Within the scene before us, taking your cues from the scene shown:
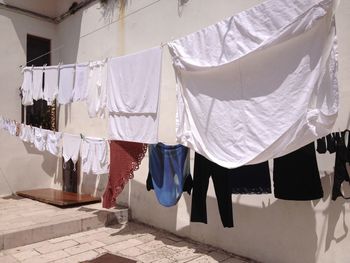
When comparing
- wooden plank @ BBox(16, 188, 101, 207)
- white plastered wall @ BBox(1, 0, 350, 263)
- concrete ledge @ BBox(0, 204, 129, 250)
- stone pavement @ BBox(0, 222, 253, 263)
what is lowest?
stone pavement @ BBox(0, 222, 253, 263)

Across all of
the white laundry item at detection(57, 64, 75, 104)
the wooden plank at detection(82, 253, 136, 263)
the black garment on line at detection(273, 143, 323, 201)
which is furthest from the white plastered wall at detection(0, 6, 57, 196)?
the black garment on line at detection(273, 143, 323, 201)

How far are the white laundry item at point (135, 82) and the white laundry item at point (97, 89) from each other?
0.15m

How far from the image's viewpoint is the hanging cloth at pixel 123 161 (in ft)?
15.7

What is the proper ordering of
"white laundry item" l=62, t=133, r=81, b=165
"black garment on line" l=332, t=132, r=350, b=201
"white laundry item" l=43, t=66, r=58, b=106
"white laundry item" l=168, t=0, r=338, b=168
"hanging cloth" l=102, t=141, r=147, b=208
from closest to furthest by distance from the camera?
"white laundry item" l=168, t=0, r=338, b=168
"black garment on line" l=332, t=132, r=350, b=201
"hanging cloth" l=102, t=141, r=147, b=208
"white laundry item" l=43, t=66, r=58, b=106
"white laundry item" l=62, t=133, r=81, b=165

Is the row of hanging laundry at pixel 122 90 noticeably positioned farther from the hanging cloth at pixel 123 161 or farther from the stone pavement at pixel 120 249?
the stone pavement at pixel 120 249

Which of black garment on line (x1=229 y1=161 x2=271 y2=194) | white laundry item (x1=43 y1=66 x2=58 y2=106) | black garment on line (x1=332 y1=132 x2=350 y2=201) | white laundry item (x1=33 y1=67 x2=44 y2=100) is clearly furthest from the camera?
white laundry item (x1=33 y1=67 x2=44 y2=100)

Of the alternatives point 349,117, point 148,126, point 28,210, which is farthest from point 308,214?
point 28,210

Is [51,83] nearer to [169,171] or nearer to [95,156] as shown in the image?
[95,156]

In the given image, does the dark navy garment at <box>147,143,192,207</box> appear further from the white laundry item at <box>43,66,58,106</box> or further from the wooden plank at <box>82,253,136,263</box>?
the white laundry item at <box>43,66,58,106</box>

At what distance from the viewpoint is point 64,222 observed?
5348mm

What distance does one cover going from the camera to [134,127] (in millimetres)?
4406

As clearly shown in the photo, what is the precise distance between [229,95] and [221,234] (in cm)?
235

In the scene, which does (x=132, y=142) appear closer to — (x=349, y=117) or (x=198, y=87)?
(x=198, y=87)

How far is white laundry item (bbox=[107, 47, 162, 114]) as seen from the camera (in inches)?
161
